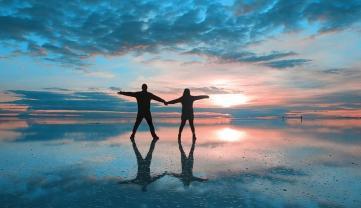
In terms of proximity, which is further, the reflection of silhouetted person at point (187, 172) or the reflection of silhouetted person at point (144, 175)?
the reflection of silhouetted person at point (187, 172)

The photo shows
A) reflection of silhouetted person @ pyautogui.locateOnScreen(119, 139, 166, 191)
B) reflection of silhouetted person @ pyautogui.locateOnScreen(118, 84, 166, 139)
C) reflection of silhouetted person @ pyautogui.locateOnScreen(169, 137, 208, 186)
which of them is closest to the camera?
reflection of silhouetted person @ pyautogui.locateOnScreen(119, 139, 166, 191)

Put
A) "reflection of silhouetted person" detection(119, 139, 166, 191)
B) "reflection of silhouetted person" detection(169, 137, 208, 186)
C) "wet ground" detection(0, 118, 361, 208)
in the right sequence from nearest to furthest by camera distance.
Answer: "wet ground" detection(0, 118, 361, 208) < "reflection of silhouetted person" detection(119, 139, 166, 191) < "reflection of silhouetted person" detection(169, 137, 208, 186)

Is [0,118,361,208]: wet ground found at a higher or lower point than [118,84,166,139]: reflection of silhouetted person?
lower

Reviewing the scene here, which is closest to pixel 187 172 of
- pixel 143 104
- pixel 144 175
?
pixel 144 175

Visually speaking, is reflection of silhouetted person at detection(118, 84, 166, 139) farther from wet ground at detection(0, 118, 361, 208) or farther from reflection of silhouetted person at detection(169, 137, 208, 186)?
reflection of silhouetted person at detection(169, 137, 208, 186)

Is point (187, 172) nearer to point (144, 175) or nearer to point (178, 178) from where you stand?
point (178, 178)

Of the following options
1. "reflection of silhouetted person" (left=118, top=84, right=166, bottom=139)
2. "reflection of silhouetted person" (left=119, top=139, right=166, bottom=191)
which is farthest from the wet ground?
"reflection of silhouetted person" (left=118, top=84, right=166, bottom=139)

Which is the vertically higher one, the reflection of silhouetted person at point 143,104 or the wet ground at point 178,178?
the reflection of silhouetted person at point 143,104

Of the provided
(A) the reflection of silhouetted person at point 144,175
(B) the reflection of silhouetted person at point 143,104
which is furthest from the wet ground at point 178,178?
(B) the reflection of silhouetted person at point 143,104

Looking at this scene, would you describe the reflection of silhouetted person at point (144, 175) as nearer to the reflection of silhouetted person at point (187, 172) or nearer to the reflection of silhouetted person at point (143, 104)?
the reflection of silhouetted person at point (187, 172)

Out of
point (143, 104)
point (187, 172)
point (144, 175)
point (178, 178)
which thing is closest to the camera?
point (178, 178)

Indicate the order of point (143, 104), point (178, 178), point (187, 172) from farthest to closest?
point (143, 104)
point (187, 172)
point (178, 178)

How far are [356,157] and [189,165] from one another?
524cm

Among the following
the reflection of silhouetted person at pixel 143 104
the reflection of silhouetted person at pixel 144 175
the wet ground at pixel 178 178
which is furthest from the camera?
the reflection of silhouetted person at pixel 143 104
